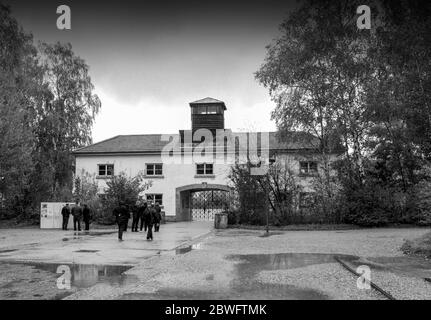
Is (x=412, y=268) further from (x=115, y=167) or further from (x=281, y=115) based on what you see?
(x=115, y=167)

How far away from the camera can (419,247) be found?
513 inches

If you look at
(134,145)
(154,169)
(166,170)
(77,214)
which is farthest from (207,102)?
(77,214)

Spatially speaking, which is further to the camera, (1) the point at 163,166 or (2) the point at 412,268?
(1) the point at 163,166

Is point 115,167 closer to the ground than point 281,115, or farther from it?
closer to the ground

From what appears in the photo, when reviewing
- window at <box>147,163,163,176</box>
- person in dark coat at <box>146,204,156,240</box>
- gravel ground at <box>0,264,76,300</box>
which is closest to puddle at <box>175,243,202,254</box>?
person in dark coat at <box>146,204,156,240</box>

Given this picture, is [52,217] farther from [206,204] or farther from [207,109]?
[207,109]

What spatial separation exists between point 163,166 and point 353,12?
22.9 meters

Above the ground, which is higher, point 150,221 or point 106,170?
point 106,170

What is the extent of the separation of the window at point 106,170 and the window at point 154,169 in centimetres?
325

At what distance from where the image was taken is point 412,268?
1022 cm

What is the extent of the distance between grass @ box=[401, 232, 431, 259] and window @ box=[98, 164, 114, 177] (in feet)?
95.6

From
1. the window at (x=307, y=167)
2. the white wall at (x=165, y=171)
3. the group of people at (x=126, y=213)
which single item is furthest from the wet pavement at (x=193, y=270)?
the white wall at (x=165, y=171)

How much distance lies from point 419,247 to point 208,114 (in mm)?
29758
